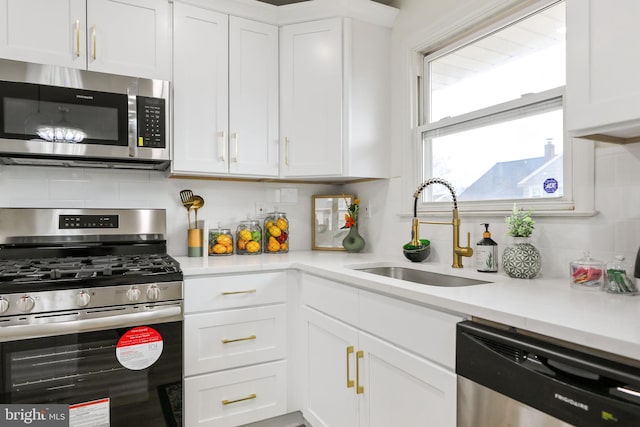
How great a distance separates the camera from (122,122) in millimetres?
1993

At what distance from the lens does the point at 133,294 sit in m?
1.66

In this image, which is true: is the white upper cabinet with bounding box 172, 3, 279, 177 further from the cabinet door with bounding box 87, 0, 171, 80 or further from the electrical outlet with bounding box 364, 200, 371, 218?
the electrical outlet with bounding box 364, 200, 371, 218

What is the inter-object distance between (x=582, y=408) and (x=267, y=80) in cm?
217

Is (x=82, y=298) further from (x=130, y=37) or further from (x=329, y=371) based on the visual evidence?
(x=130, y=37)

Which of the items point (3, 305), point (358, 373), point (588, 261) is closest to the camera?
point (588, 261)

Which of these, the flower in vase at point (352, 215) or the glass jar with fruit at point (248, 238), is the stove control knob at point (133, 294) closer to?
the glass jar with fruit at point (248, 238)

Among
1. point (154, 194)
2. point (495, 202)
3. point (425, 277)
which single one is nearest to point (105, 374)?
point (154, 194)

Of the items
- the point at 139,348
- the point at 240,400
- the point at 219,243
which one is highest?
the point at 219,243

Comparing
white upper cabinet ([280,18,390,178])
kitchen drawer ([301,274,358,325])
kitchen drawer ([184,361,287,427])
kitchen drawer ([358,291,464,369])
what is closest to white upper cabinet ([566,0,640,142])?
kitchen drawer ([358,291,464,369])

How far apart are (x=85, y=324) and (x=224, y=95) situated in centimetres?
138

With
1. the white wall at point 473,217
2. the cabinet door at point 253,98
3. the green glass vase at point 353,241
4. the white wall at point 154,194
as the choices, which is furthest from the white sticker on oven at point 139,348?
the white wall at point 473,217

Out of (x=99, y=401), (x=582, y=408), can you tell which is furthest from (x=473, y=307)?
(x=99, y=401)

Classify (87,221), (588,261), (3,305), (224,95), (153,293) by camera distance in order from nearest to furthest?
1. (588,261)
2. (3,305)
3. (153,293)
4. (87,221)
5. (224,95)

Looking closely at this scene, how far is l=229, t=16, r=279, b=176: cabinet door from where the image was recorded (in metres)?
2.30
